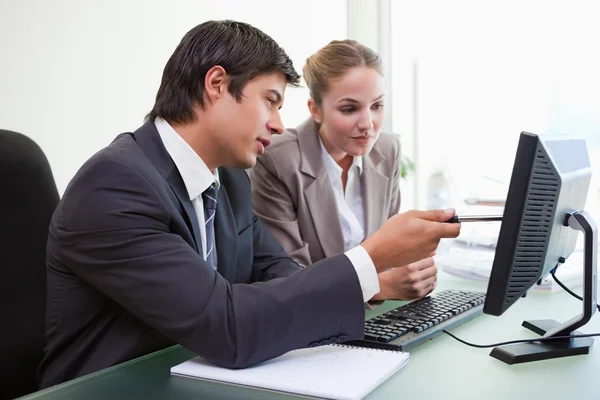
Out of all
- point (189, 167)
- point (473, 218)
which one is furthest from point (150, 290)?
point (473, 218)

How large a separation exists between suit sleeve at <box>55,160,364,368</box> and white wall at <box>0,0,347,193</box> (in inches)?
50.0

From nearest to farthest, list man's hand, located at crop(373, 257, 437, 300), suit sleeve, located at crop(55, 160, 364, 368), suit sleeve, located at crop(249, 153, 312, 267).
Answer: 1. suit sleeve, located at crop(55, 160, 364, 368)
2. man's hand, located at crop(373, 257, 437, 300)
3. suit sleeve, located at crop(249, 153, 312, 267)

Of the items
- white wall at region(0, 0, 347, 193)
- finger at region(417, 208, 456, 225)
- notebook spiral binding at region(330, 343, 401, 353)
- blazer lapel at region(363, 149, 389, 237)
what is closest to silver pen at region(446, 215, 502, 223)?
finger at region(417, 208, 456, 225)

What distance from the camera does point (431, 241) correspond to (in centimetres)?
113

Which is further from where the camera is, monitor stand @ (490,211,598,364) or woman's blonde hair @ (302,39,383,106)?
woman's blonde hair @ (302,39,383,106)

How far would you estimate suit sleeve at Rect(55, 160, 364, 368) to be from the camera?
39.9 inches

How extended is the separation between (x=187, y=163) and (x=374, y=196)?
0.89 meters

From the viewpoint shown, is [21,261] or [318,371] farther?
[21,261]

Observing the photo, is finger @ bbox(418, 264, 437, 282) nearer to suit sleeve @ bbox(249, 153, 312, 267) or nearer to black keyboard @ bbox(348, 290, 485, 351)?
black keyboard @ bbox(348, 290, 485, 351)

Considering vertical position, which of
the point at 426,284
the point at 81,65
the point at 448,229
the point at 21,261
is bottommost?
the point at 426,284

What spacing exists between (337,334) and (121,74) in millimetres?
1778

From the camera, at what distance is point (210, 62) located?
133cm

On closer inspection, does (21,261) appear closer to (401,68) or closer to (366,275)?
Result: (366,275)

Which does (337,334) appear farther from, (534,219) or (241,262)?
(241,262)
